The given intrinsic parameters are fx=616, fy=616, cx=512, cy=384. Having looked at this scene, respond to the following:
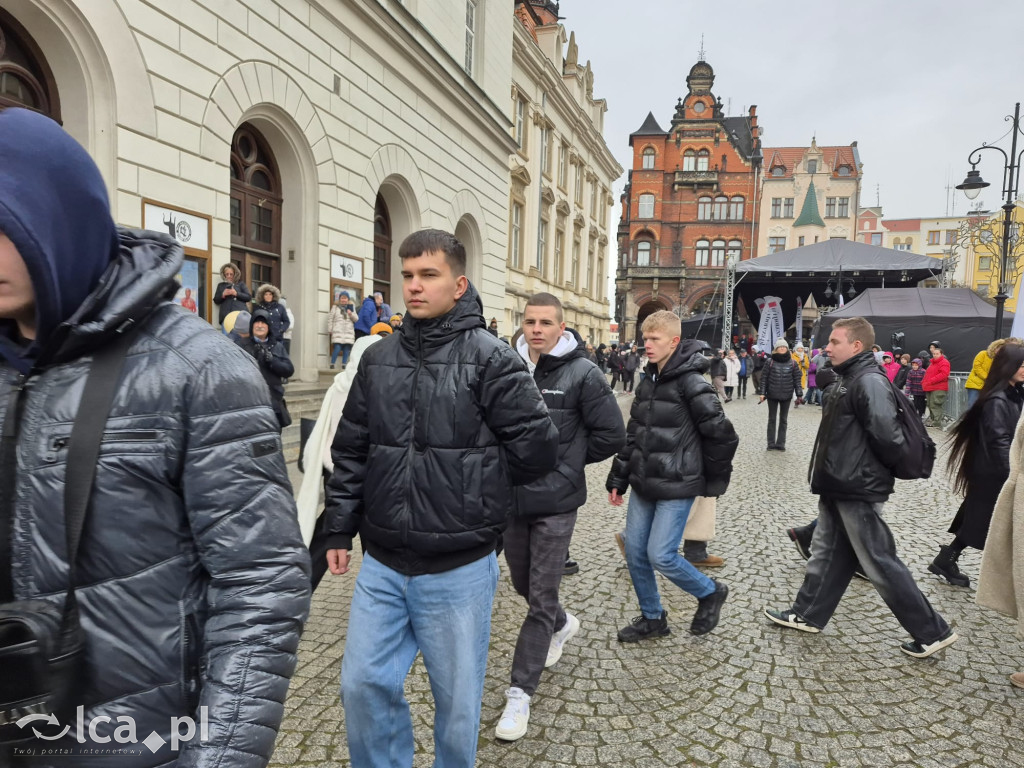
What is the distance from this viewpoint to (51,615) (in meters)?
1.00

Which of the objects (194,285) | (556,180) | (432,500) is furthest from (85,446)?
(556,180)

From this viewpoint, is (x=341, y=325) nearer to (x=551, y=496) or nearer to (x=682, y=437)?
(x=682, y=437)

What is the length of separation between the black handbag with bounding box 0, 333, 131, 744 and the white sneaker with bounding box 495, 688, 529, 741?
1996 millimetres

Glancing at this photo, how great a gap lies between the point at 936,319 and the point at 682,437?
20372 millimetres

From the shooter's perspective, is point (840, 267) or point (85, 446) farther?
point (840, 267)

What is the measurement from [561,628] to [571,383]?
1.36 m

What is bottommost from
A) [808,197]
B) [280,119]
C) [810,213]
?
[280,119]

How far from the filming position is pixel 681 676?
127 inches

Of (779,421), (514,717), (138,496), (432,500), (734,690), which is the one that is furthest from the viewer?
(779,421)

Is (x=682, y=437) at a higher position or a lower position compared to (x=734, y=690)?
higher

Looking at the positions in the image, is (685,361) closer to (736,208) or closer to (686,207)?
(686,207)

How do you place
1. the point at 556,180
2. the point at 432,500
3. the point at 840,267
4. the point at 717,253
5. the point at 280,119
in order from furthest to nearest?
the point at 717,253
the point at 556,180
the point at 840,267
the point at 280,119
the point at 432,500

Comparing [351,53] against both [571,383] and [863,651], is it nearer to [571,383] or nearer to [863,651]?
[571,383]

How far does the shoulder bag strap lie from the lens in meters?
1.05
